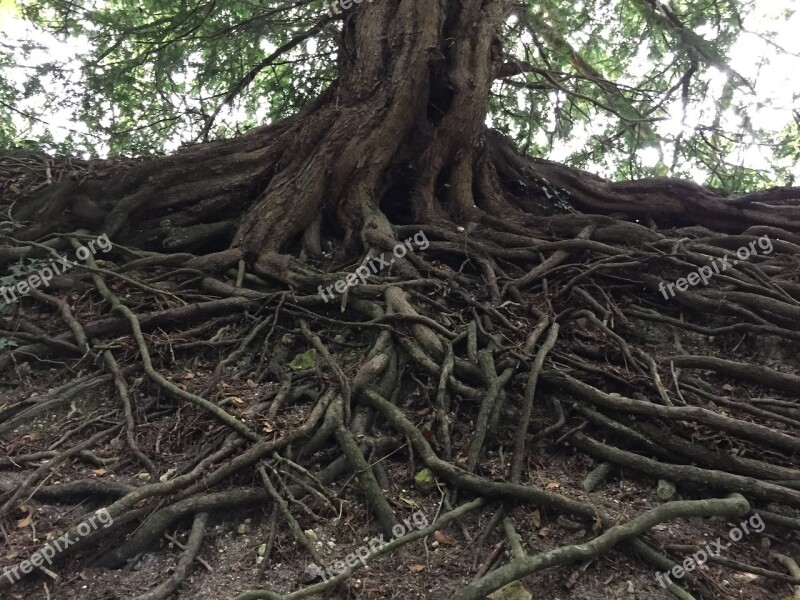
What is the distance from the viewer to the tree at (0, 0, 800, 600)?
8.23 feet

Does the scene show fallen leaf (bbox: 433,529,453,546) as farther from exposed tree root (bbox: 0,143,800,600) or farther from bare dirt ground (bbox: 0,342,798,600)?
exposed tree root (bbox: 0,143,800,600)

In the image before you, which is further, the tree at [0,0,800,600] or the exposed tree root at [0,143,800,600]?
the tree at [0,0,800,600]

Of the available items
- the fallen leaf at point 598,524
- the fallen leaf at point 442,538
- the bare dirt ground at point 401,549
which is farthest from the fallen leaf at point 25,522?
the fallen leaf at point 598,524

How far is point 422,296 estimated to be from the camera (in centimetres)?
377

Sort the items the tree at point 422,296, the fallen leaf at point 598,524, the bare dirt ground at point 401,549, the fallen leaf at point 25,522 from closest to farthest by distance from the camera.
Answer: the bare dirt ground at point 401,549 → the fallen leaf at point 598,524 → the fallen leaf at point 25,522 → the tree at point 422,296

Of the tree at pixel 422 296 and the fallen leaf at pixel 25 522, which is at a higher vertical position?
the tree at pixel 422 296

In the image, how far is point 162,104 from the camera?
703 cm

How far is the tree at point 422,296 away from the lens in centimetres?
251

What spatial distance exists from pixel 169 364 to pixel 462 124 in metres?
3.22

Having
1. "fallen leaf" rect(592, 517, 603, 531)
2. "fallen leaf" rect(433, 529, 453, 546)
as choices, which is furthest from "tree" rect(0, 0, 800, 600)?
"fallen leaf" rect(433, 529, 453, 546)

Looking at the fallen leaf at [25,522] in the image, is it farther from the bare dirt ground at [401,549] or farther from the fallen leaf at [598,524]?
the fallen leaf at [598,524]

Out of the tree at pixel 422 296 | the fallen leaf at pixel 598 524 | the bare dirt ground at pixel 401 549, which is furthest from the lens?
the tree at pixel 422 296

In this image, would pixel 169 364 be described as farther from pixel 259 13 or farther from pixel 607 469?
pixel 259 13

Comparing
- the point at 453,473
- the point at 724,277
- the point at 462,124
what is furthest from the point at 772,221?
the point at 453,473
